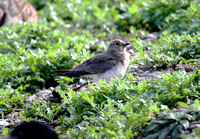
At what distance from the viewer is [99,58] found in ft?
20.9

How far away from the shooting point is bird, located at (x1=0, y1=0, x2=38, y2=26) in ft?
33.0

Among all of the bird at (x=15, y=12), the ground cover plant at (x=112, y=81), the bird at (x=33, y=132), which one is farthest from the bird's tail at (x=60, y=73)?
the bird at (x=15, y=12)

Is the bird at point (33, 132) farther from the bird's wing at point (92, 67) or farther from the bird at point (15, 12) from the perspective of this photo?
the bird at point (15, 12)

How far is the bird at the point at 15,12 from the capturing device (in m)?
10.0

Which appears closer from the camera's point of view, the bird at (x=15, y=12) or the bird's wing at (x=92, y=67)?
the bird's wing at (x=92, y=67)

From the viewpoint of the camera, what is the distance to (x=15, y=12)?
1018 cm

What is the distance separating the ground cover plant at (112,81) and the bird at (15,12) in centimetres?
68

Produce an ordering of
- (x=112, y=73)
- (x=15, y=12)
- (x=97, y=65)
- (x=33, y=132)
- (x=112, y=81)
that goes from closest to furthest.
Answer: (x=33, y=132), (x=112, y=81), (x=112, y=73), (x=97, y=65), (x=15, y=12)

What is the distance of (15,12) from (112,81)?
5980 mm

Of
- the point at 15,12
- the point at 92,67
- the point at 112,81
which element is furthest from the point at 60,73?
the point at 15,12

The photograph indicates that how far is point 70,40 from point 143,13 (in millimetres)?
2698

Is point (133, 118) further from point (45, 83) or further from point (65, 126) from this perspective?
point (45, 83)

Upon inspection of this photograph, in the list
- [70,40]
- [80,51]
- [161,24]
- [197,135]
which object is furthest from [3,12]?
[197,135]

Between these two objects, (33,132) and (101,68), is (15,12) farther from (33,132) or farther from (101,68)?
(33,132)
